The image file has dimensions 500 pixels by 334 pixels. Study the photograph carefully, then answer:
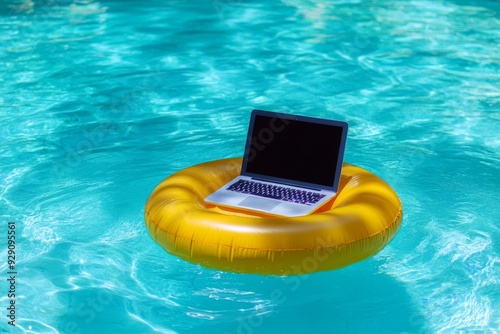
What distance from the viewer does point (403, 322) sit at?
400 cm

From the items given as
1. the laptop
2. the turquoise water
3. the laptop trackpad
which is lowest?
the turquoise water

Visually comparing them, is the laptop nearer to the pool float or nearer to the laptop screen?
the laptop screen

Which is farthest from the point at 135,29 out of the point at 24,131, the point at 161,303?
the point at 161,303

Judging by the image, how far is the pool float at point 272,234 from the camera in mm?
3781

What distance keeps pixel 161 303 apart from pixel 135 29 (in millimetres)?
5969

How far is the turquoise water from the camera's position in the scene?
163 inches

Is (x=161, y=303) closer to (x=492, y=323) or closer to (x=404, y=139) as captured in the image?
(x=492, y=323)

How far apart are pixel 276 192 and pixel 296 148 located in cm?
27

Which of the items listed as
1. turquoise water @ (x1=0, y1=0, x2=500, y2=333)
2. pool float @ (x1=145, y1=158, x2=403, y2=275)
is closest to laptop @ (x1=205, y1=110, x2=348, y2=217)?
pool float @ (x1=145, y1=158, x2=403, y2=275)

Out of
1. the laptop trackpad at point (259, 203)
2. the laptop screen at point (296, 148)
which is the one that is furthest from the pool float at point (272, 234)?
the laptop screen at point (296, 148)

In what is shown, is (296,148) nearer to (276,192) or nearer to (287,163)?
(287,163)

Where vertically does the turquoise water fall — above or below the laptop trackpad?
below

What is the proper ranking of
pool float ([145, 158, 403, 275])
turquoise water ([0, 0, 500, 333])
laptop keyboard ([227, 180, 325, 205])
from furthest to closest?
laptop keyboard ([227, 180, 325, 205]), turquoise water ([0, 0, 500, 333]), pool float ([145, 158, 403, 275])

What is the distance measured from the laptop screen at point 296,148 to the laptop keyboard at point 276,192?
74 mm
